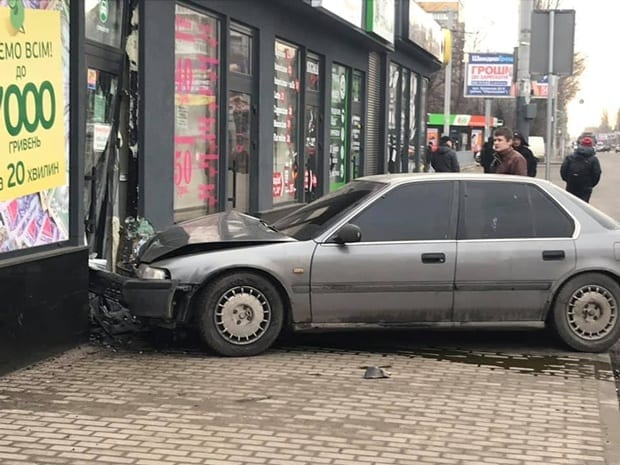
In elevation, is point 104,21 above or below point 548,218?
above

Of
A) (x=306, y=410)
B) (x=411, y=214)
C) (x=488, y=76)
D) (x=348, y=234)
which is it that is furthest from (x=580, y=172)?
(x=488, y=76)

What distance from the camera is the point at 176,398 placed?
562 cm

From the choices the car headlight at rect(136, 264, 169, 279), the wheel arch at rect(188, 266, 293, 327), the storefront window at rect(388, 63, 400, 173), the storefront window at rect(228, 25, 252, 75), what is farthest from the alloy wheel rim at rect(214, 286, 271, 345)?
the storefront window at rect(388, 63, 400, 173)

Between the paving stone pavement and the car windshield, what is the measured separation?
97cm

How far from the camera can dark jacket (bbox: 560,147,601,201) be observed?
43.4 ft

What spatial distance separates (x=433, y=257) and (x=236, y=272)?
155 cm

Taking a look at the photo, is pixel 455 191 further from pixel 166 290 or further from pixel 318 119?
pixel 318 119

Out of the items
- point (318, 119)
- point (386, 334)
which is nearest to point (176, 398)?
point (386, 334)

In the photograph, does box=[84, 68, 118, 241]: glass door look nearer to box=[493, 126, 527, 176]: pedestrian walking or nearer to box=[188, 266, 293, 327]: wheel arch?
box=[188, 266, 293, 327]: wheel arch

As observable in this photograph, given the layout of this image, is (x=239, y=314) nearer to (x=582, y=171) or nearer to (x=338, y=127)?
(x=582, y=171)

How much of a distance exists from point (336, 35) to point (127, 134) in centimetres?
763

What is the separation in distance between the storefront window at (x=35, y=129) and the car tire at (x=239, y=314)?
52.7 inches

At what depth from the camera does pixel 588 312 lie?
279 inches

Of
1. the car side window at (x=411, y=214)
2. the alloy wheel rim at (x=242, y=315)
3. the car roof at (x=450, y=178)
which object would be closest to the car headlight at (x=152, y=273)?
the alloy wheel rim at (x=242, y=315)
